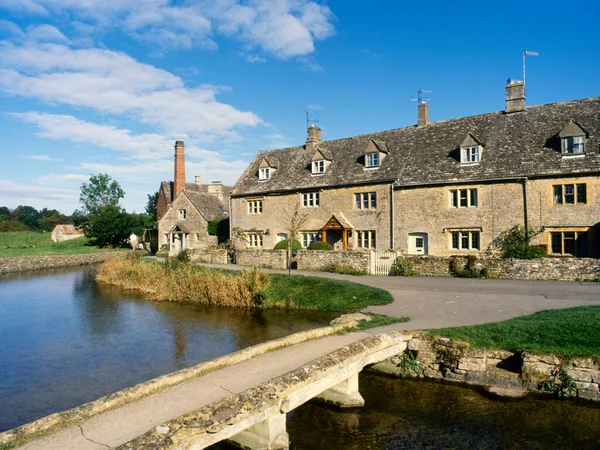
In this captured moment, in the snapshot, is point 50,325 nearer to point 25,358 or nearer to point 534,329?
point 25,358

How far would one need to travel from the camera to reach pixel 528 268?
21.8 metres

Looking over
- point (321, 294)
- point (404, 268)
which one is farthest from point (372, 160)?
point (321, 294)

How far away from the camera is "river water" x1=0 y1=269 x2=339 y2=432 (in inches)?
433

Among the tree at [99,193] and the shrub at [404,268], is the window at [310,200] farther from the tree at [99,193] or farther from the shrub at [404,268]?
the tree at [99,193]

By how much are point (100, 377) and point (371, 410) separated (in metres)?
7.56

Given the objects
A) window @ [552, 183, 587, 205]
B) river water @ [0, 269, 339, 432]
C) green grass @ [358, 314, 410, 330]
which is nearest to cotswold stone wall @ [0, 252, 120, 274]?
river water @ [0, 269, 339, 432]

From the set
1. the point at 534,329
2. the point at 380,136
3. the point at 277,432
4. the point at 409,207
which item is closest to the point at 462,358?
the point at 534,329

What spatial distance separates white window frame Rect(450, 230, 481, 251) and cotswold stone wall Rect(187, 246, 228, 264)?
17.2 metres

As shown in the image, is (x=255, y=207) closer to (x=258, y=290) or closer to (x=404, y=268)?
(x=404, y=268)

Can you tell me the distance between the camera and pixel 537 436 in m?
8.39

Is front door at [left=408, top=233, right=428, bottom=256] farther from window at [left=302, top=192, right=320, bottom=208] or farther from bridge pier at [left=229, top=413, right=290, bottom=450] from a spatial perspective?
bridge pier at [left=229, top=413, right=290, bottom=450]

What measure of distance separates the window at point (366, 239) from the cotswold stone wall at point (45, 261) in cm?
3329

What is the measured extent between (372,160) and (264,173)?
Answer: 1090cm

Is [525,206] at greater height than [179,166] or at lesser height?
lesser
